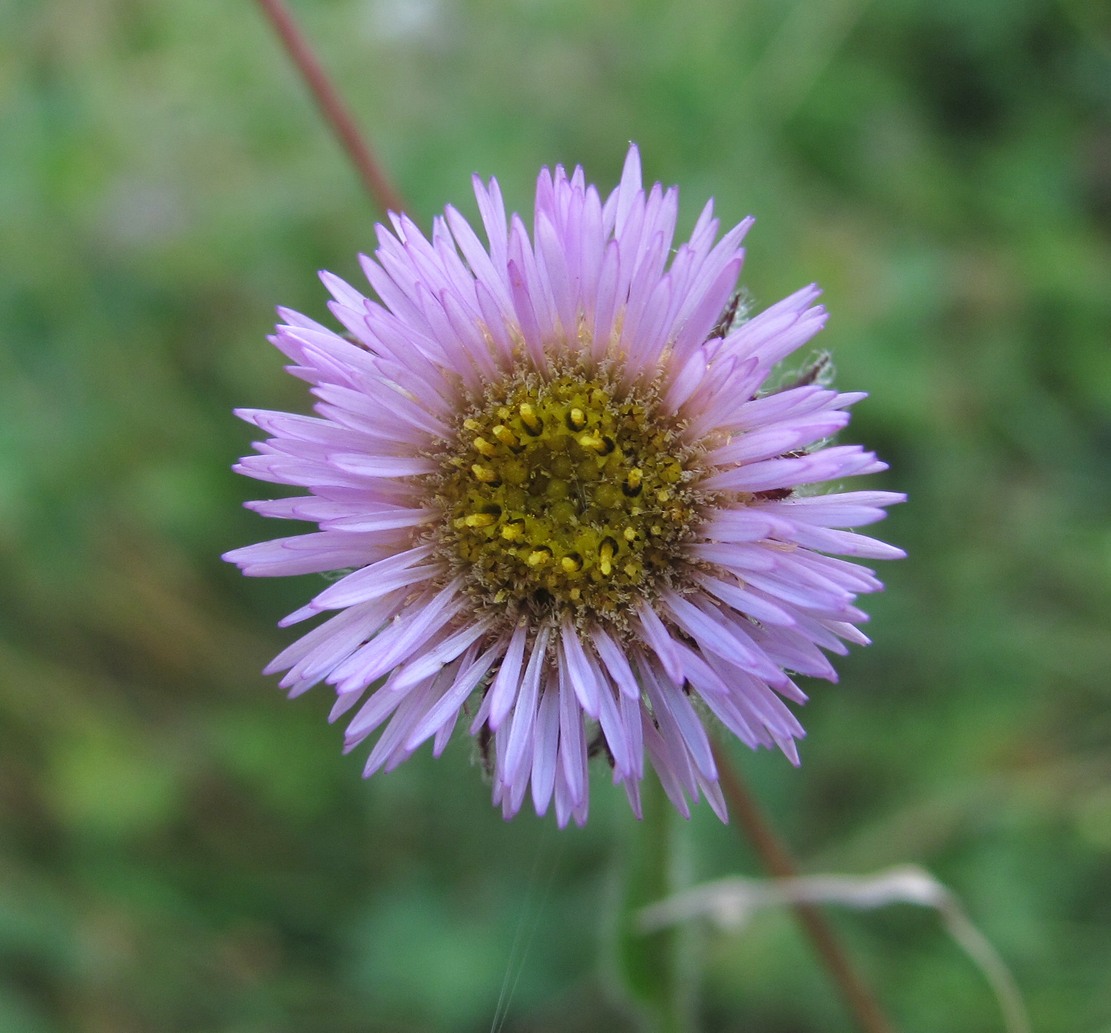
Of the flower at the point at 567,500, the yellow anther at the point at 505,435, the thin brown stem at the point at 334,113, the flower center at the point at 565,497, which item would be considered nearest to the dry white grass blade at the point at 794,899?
the flower at the point at 567,500

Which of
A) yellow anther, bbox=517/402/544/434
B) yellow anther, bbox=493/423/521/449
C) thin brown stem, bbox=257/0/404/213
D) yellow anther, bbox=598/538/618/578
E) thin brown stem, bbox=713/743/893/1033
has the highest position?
thin brown stem, bbox=257/0/404/213

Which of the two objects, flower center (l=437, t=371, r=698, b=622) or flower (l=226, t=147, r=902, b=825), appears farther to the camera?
flower center (l=437, t=371, r=698, b=622)

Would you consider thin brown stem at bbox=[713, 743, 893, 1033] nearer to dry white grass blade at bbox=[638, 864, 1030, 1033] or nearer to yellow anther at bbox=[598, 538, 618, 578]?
dry white grass blade at bbox=[638, 864, 1030, 1033]

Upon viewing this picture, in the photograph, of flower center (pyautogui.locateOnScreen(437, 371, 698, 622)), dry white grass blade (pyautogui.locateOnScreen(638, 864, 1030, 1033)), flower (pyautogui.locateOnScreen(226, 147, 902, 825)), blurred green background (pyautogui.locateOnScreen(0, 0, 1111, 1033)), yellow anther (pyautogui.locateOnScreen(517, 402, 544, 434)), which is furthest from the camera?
blurred green background (pyautogui.locateOnScreen(0, 0, 1111, 1033))

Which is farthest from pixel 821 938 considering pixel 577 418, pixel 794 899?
pixel 577 418

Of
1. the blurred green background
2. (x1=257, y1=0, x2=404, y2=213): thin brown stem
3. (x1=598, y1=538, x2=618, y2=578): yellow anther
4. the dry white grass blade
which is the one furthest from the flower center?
the blurred green background

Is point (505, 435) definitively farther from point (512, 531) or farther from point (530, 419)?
point (512, 531)

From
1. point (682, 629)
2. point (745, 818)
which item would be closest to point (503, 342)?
point (682, 629)
